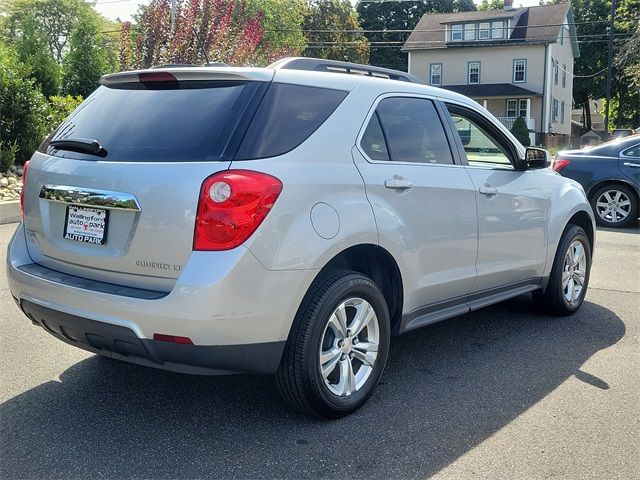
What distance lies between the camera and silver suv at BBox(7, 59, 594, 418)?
3057mm

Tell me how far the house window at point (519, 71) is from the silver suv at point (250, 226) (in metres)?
43.0

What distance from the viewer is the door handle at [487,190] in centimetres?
450

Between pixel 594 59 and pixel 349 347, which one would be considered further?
pixel 594 59

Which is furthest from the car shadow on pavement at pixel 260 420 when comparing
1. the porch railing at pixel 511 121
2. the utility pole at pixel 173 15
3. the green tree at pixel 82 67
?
the porch railing at pixel 511 121

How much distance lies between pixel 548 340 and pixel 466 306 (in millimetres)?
942

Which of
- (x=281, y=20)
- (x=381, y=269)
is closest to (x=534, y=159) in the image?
(x=381, y=269)

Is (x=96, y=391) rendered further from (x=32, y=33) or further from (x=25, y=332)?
(x=32, y=33)

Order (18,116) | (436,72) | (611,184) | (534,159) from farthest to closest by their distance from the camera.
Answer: (436,72)
(18,116)
(611,184)
(534,159)

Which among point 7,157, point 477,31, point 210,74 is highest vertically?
point 477,31

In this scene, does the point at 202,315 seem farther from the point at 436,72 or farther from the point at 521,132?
the point at 436,72

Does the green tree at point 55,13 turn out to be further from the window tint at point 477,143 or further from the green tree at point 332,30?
the window tint at point 477,143

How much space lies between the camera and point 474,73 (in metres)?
45.4

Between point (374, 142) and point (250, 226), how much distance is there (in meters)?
1.09

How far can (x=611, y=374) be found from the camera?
4352 mm
